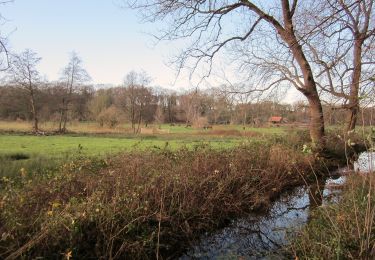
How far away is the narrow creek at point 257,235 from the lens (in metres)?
6.52

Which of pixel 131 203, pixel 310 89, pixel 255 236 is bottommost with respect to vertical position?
pixel 255 236

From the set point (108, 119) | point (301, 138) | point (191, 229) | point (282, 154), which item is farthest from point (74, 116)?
point (191, 229)

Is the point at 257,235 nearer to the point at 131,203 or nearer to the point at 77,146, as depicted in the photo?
the point at 131,203

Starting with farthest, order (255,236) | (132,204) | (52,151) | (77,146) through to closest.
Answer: (77,146) < (52,151) < (255,236) < (132,204)

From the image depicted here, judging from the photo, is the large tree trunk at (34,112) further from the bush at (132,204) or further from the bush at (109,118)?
the bush at (132,204)

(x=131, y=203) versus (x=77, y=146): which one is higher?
(x=131, y=203)

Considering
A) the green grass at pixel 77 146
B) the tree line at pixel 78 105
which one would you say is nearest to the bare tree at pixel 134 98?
the tree line at pixel 78 105

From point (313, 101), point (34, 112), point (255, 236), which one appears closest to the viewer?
point (255, 236)

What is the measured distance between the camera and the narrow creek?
21.4ft

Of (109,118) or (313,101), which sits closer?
(313,101)

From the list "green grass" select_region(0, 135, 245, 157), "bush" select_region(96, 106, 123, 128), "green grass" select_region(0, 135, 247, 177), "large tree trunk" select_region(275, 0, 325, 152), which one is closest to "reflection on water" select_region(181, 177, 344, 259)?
"green grass" select_region(0, 135, 247, 177)

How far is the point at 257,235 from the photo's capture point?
762cm

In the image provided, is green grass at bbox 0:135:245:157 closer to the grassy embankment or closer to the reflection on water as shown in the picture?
the grassy embankment

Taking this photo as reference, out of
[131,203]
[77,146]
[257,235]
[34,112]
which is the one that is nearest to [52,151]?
[77,146]
